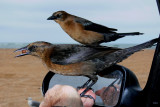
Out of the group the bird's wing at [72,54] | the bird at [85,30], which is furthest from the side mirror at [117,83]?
the bird at [85,30]

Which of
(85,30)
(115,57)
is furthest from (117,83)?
(85,30)

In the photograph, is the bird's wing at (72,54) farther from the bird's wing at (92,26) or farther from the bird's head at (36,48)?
the bird's wing at (92,26)

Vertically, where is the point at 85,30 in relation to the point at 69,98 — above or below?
above

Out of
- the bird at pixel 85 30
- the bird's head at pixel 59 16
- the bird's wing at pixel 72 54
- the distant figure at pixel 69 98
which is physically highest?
the bird's head at pixel 59 16

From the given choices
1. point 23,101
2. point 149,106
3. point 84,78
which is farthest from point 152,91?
point 23,101

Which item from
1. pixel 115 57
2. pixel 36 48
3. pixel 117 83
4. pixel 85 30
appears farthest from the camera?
pixel 85 30

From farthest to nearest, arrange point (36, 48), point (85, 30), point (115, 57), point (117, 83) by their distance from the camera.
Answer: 1. point (85, 30)
2. point (36, 48)
3. point (115, 57)
4. point (117, 83)

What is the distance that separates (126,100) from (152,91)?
154mm

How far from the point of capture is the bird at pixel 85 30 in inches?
76.4

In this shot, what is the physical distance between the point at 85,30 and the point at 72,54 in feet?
1.01

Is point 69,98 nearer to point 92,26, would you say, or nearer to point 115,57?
point 115,57

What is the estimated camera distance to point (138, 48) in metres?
1.32

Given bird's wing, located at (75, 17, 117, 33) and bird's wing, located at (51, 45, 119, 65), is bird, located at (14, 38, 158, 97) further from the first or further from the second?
bird's wing, located at (75, 17, 117, 33)

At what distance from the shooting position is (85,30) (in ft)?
6.79
